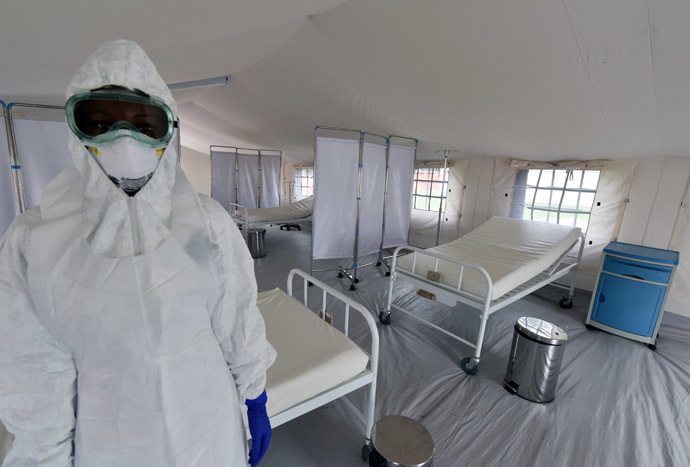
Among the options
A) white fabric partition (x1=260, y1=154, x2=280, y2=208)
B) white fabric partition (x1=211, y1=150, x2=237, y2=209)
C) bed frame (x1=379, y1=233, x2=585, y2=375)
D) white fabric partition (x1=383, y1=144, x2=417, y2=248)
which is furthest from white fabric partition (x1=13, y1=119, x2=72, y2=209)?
white fabric partition (x1=260, y1=154, x2=280, y2=208)

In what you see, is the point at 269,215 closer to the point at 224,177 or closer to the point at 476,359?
the point at 224,177

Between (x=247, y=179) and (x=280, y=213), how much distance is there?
6.55 ft

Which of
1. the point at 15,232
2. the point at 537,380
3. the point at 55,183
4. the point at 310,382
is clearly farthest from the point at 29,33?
the point at 537,380

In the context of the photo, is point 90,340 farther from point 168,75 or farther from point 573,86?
point 168,75

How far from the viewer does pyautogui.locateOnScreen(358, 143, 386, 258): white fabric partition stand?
4305mm

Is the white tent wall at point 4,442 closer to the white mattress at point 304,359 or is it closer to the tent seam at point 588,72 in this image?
the white mattress at point 304,359

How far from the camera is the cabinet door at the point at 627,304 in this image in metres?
2.90

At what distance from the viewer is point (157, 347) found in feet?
2.45

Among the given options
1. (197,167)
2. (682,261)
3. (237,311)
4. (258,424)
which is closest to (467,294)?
(258,424)

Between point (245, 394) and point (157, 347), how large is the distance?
0.42 m

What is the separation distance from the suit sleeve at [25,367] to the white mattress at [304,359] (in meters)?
0.77

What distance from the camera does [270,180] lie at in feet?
25.8

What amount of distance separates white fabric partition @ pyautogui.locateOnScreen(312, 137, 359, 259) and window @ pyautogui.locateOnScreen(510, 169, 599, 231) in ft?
9.54

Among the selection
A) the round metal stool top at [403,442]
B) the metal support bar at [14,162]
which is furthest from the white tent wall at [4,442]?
the metal support bar at [14,162]
